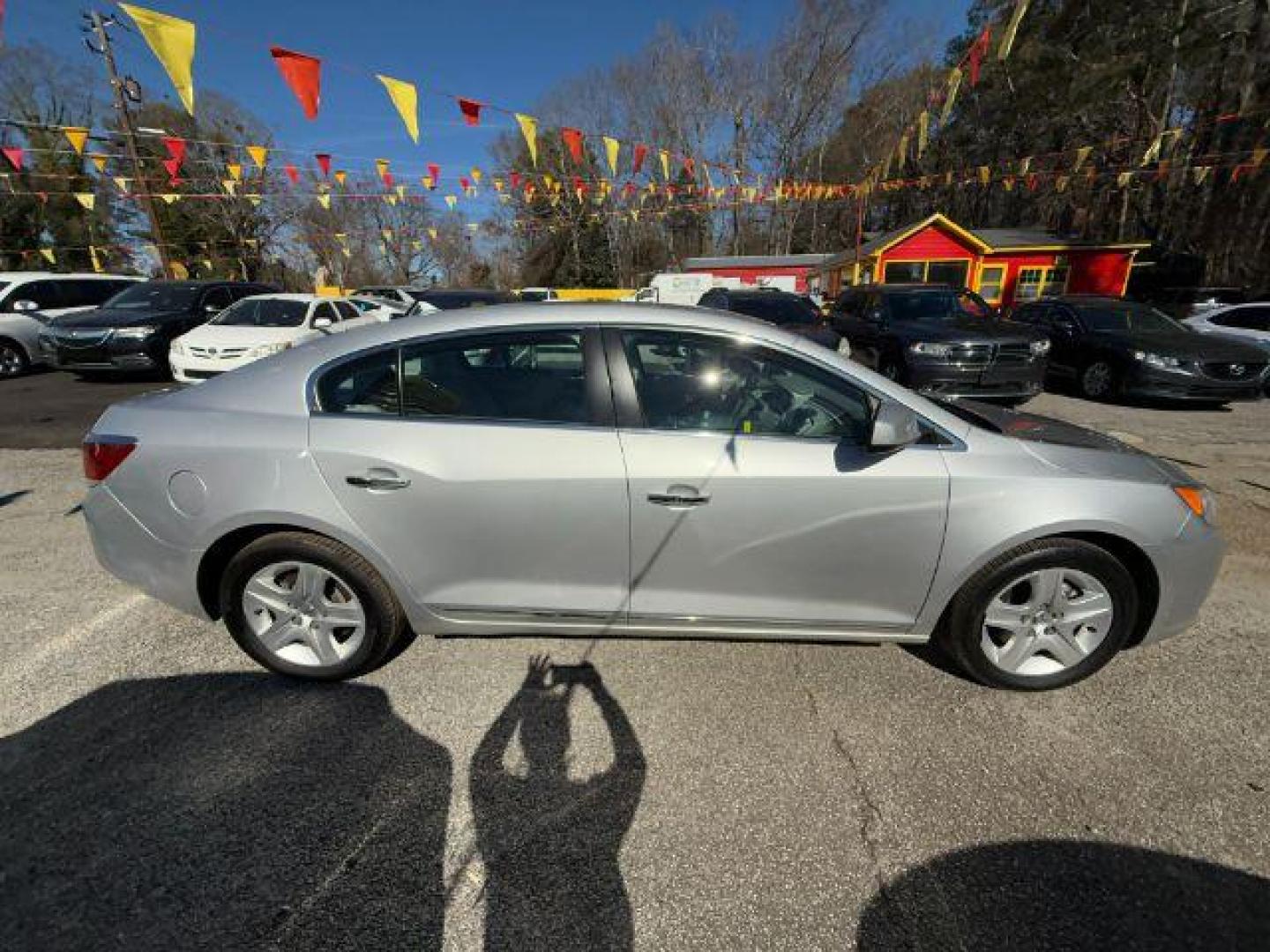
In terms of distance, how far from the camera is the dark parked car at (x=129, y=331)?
8.88 metres

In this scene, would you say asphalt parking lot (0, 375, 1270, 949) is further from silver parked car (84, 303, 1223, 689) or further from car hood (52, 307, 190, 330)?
car hood (52, 307, 190, 330)

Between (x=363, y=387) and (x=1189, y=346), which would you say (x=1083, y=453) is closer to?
(x=363, y=387)

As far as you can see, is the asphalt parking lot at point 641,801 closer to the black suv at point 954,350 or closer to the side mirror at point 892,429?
the side mirror at point 892,429

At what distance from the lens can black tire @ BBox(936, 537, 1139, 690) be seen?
222 cm

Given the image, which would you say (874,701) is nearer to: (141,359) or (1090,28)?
(141,359)

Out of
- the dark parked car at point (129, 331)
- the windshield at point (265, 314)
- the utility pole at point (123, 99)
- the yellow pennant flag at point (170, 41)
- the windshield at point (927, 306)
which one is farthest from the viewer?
the utility pole at point (123, 99)

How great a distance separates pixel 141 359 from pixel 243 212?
33979mm

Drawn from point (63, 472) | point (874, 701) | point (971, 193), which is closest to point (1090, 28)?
point (971, 193)

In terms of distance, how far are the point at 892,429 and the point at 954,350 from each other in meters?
5.99

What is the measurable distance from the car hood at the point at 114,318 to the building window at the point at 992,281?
2627cm

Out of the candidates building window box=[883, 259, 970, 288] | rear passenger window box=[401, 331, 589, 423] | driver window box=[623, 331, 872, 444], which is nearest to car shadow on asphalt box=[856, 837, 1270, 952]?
driver window box=[623, 331, 872, 444]

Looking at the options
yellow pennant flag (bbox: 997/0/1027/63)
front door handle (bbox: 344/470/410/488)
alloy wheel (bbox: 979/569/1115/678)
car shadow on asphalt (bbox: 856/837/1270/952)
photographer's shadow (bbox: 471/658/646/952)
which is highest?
yellow pennant flag (bbox: 997/0/1027/63)

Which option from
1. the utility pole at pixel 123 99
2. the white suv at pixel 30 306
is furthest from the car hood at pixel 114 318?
the utility pole at pixel 123 99

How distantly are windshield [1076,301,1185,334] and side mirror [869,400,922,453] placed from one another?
28.8ft
